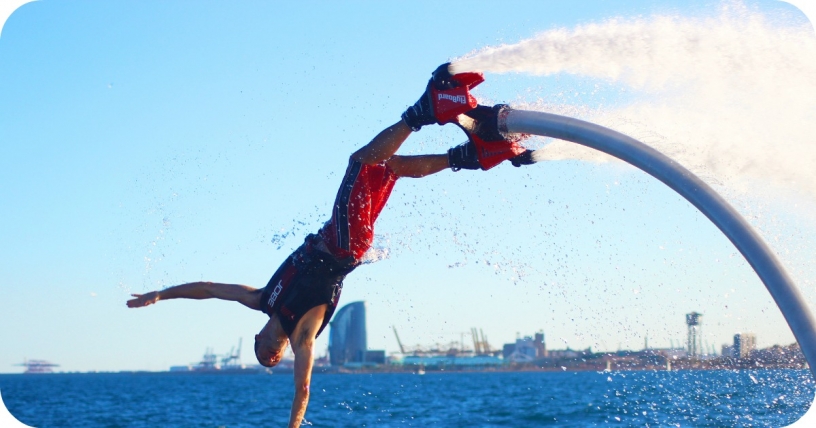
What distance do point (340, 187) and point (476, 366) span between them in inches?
4867

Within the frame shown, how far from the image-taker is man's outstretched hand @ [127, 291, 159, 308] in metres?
10.9

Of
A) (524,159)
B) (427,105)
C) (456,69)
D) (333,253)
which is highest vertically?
(456,69)

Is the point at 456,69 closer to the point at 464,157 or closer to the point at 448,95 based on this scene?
the point at 448,95

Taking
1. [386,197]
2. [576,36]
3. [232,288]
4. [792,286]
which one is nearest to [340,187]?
[386,197]

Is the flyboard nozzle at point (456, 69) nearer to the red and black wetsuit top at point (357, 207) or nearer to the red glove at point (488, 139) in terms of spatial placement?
the red glove at point (488, 139)

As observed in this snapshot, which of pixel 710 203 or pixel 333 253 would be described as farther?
pixel 333 253

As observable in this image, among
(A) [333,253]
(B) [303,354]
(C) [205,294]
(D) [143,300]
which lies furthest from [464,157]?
(D) [143,300]

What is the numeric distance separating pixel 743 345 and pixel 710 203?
20.1 feet

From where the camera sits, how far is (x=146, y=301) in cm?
1087

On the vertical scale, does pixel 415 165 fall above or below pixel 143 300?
above

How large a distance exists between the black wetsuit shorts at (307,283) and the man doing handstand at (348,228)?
0.5 inches

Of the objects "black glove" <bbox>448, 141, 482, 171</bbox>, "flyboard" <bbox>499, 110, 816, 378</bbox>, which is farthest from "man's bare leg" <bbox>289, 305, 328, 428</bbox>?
"flyboard" <bbox>499, 110, 816, 378</bbox>

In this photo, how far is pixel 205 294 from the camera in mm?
11188

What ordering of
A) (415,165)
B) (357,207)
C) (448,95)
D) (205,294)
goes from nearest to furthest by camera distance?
(448,95) → (415,165) → (357,207) → (205,294)
